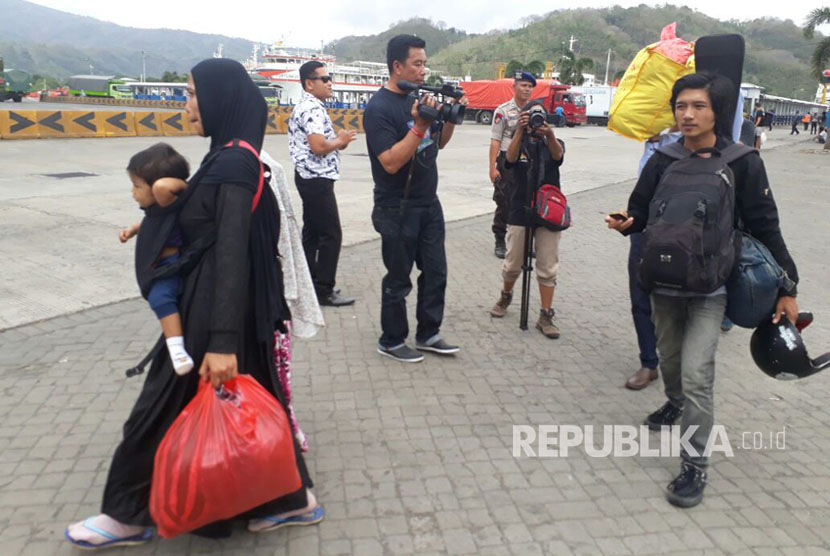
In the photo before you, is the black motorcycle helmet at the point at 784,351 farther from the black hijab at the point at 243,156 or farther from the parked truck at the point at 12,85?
the parked truck at the point at 12,85

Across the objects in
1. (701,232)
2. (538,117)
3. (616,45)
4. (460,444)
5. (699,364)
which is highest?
(616,45)

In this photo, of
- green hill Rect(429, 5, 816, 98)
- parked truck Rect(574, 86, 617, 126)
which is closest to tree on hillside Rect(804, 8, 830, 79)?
parked truck Rect(574, 86, 617, 126)

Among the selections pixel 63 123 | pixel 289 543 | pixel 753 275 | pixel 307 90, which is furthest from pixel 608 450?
pixel 63 123

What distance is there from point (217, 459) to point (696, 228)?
2.10 metres

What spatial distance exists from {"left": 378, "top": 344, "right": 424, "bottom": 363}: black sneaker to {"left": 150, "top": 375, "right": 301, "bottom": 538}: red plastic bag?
210cm

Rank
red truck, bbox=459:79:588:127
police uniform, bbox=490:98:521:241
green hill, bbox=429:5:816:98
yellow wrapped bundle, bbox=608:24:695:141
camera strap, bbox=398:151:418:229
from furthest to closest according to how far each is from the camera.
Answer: green hill, bbox=429:5:816:98, red truck, bbox=459:79:588:127, police uniform, bbox=490:98:521:241, camera strap, bbox=398:151:418:229, yellow wrapped bundle, bbox=608:24:695:141

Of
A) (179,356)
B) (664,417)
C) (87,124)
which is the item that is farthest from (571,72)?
(179,356)

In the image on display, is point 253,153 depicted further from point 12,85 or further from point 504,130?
point 12,85

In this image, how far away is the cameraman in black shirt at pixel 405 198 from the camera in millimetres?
3957

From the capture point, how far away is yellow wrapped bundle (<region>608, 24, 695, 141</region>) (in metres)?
3.88

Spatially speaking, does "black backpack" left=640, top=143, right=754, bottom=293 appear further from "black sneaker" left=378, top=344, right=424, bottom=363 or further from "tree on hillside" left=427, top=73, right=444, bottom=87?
"black sneaker" left=378, top=344, right=424, bottom=363

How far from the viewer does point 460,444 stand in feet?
11.1

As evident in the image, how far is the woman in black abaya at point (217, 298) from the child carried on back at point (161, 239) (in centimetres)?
4

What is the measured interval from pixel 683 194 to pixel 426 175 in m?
1.73
